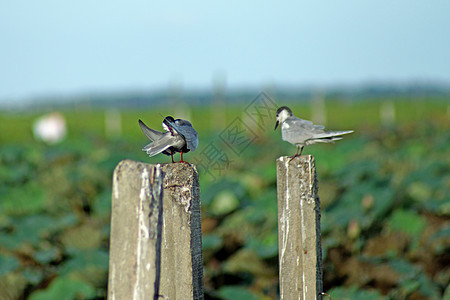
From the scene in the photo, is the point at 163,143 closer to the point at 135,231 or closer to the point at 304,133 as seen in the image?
the point at 135,231

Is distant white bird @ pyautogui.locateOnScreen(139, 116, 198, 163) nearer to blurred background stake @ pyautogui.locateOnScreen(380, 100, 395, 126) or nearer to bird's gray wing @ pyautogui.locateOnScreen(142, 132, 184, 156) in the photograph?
bird's gray wing @ pyautogui.locateOnScreen(142, 132, 184, 156)

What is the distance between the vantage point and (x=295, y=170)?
187 centimetres

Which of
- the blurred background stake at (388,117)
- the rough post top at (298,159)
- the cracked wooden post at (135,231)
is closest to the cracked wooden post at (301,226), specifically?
the rough post top at (298,159)

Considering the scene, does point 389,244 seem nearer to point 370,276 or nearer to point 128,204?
point 370,276

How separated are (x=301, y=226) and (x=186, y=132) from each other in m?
0.54

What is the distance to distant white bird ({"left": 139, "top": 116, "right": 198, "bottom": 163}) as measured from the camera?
165cm

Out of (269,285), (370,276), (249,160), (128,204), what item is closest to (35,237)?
(269,285)

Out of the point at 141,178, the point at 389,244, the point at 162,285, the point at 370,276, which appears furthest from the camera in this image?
the point at 389,244

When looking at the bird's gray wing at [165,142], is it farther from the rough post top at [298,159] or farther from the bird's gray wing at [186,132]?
the rough post top at [298,159]

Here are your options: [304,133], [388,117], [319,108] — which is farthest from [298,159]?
[388,117]

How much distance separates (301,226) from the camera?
6.11 feet

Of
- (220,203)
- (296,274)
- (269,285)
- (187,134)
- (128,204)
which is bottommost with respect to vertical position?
(269,285)

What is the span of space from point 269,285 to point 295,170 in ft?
8.22

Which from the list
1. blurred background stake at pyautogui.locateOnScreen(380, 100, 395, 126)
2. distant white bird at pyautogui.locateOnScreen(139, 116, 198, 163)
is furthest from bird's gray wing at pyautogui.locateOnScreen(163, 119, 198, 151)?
blurred background stake at pyautogui.locateOnScreen(380, 100, 395, 126)
